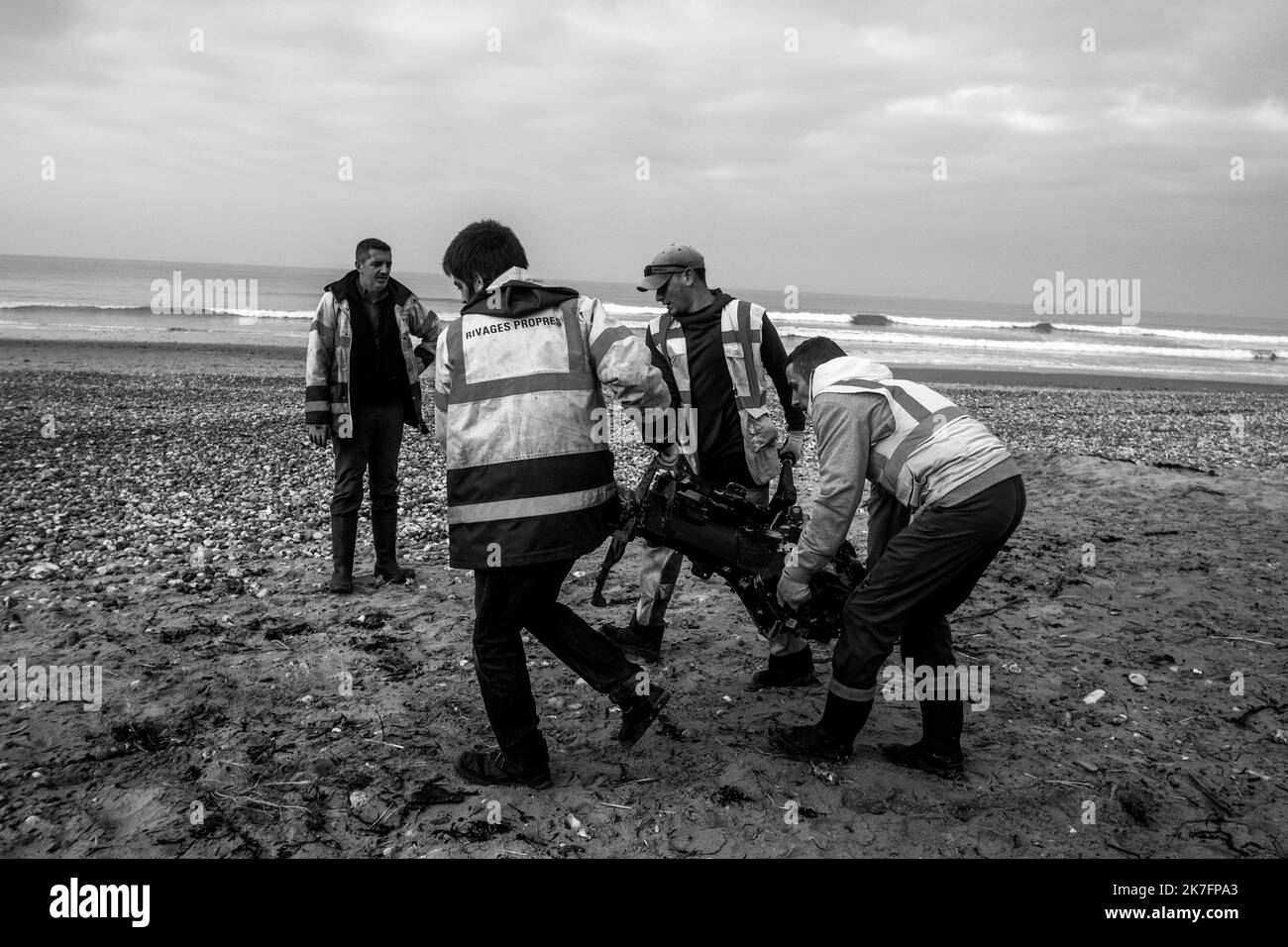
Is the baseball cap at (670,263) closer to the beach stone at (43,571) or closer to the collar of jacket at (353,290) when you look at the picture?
the collar of jacket at (353,290)

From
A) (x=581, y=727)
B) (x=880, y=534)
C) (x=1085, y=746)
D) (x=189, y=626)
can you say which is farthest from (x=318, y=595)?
(x=1085, y=746)

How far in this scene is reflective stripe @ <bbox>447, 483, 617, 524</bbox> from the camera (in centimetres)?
338

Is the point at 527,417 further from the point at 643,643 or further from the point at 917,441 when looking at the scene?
the point at 643,643

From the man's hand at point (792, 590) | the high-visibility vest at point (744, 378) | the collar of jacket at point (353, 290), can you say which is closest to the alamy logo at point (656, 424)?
the high-visibility vest at point (744, 378)

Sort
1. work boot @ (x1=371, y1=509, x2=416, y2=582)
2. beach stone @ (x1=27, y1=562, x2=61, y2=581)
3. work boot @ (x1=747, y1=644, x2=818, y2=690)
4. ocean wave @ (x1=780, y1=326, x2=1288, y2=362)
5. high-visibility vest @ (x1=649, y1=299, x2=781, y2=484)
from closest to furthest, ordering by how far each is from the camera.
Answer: work boot @ (x1=747, y1=644, x2=818, y2=690), high-visibility vest @ (x1=649, y1=299, x2=781, y2=484), beach stone @ (x1=27, y1=562, x2=61, y2=581), work boot @ (x1=371, y1=509, x2=416, y2=582), ocean wave @ (x1=780, y1=326, x2=1288, y2=362)

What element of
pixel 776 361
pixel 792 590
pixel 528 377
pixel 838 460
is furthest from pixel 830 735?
pixel 776 361

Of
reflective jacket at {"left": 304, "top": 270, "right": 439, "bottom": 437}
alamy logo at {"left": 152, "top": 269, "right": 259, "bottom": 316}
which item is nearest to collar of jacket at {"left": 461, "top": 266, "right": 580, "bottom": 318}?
reflective jacket at {"left": 304, "top": 270, "right": 439, "bottom": 437}

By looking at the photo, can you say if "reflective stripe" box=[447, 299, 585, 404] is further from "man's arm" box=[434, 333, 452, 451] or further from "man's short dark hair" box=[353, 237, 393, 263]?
"man's short dark hair" box=[353, 237, 393, 263]

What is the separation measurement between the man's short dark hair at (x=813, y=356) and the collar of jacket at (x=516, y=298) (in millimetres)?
1061

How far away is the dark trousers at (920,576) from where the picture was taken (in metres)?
3.50

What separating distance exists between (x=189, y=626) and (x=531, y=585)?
3042mm

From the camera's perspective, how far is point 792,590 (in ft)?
12.4
